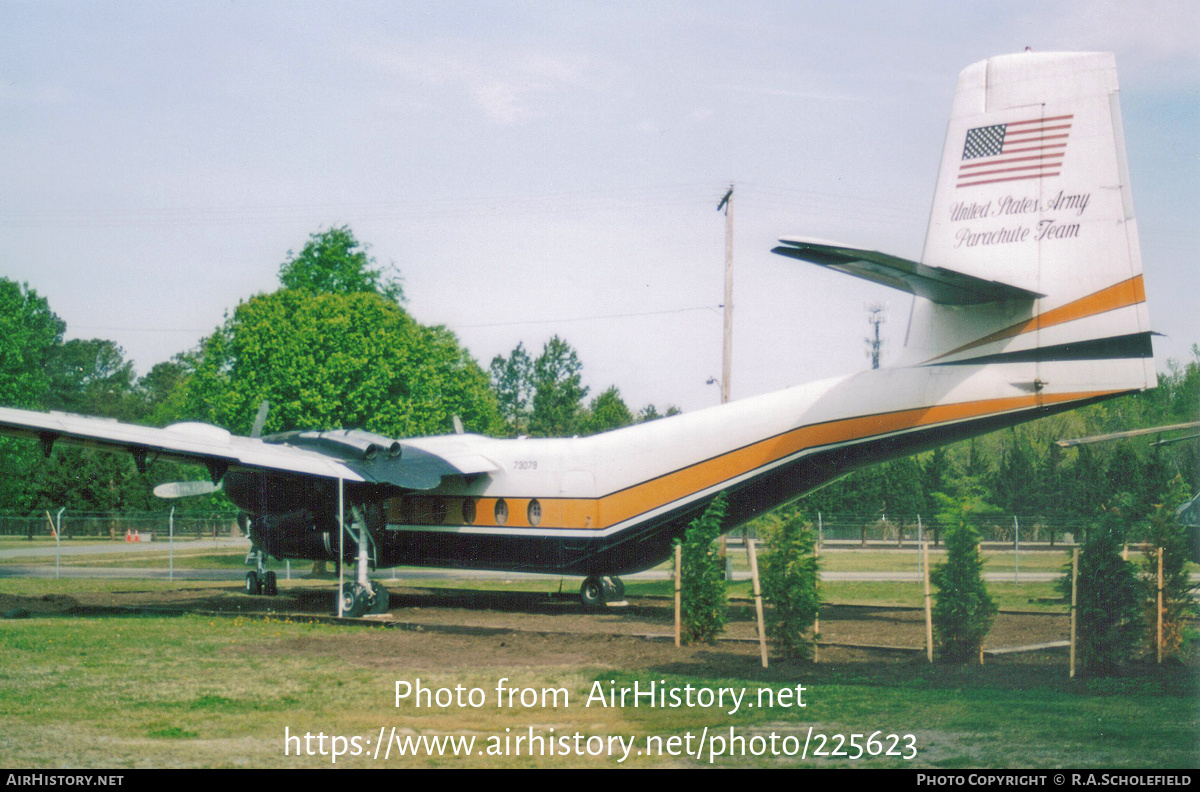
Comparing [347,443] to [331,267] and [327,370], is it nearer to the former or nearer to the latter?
[327,370]

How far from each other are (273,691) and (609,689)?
373 cm

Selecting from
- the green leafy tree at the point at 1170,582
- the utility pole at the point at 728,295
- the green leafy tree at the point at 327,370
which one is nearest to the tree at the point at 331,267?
the green leafy tree at the point at 327,370

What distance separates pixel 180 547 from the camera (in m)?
49.2

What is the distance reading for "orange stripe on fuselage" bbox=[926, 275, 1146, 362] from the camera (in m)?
11.4

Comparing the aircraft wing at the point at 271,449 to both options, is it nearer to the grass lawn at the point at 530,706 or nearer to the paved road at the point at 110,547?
the grass lawn at the point at 530,706

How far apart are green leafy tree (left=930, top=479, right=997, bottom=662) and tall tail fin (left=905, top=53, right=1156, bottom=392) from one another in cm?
209

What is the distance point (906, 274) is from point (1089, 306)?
9.36ft

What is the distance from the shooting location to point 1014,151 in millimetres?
12359

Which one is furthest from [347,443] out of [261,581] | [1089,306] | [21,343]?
[21,343]

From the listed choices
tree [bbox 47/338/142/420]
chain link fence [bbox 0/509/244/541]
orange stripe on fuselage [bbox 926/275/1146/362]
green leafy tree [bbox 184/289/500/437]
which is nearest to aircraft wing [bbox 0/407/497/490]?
green leafy tree [bbox 184/289/500/437]

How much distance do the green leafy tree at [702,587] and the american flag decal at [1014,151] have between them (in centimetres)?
599

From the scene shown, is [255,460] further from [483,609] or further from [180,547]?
[180,547]

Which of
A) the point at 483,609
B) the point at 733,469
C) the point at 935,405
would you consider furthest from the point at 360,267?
the point at 935,405

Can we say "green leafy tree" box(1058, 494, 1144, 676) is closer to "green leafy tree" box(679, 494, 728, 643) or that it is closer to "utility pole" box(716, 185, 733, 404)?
"green leafy tree" box(679, 494, 728, 643)
